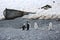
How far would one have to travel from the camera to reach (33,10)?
1.95 metres

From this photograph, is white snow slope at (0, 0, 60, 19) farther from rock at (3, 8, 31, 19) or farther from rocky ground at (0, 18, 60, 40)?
rocky ground at (0, 18, 60, 40)

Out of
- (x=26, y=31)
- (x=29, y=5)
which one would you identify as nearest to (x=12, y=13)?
(x=29, y=5)

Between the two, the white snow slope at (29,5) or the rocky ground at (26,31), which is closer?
the rocky ground at (26,31)

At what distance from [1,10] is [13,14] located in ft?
0.56

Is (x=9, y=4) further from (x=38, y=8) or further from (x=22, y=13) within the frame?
(x=38, y=8)

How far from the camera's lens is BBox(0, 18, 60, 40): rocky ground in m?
1.45

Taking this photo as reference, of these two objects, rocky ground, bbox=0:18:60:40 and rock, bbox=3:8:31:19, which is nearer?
rocky ground, bbox=0:18:60:40

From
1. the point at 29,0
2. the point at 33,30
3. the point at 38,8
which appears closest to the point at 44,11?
the point at 38,8

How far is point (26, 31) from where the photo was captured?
5.33 ft

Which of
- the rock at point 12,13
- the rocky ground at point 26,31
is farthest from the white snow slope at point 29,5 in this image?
the rocky ground at point 26,31

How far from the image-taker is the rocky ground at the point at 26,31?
1453 millimetres

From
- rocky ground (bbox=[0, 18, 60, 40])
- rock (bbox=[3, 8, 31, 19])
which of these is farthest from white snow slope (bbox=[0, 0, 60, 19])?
rocky ground (bbox=[0, 18, 60, 40])

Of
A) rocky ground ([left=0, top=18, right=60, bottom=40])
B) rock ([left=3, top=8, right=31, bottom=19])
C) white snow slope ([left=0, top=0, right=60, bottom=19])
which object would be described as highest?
white snow slope ([left=0, top=0, right=60, bottom=19])

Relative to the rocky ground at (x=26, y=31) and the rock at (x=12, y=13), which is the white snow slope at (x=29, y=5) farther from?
the rocky ground at (x=26, y=31)
